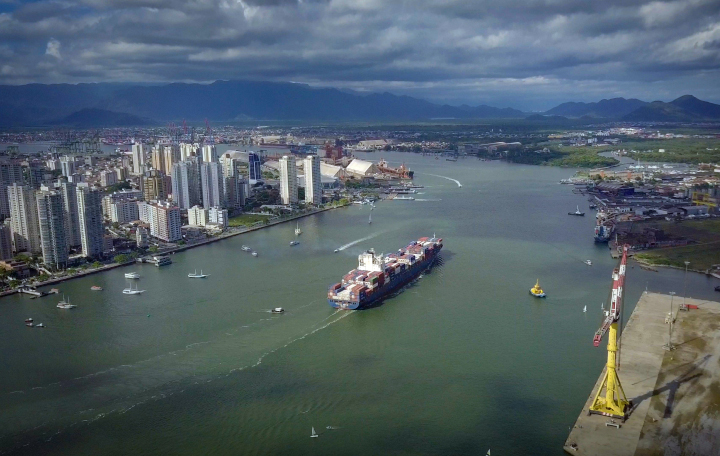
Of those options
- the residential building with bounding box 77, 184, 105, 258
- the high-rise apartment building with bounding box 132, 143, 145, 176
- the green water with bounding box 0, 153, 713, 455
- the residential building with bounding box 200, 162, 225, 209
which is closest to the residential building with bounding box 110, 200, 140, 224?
the residential building with bounding box 200, 162, 225, 209

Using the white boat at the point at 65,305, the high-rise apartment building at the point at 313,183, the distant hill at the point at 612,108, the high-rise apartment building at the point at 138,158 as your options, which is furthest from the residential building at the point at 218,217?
the distant hill at the point at 612,108

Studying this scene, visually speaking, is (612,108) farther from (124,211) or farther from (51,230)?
(51,230)

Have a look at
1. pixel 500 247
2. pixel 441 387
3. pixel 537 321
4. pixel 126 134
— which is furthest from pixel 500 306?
pixel 126 134

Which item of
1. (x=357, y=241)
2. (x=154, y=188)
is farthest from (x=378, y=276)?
(x=154, y=188)

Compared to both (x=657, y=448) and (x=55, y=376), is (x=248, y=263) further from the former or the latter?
(x=657, y=448)

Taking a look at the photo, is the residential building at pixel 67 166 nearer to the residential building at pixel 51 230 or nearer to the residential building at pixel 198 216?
the residential building at pixel 198 216

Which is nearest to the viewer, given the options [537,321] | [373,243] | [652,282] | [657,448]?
[657,448]

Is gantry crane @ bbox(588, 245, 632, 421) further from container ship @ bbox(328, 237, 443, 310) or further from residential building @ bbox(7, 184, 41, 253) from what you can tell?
residential building @ bbox(7, 184, 41, 253)
